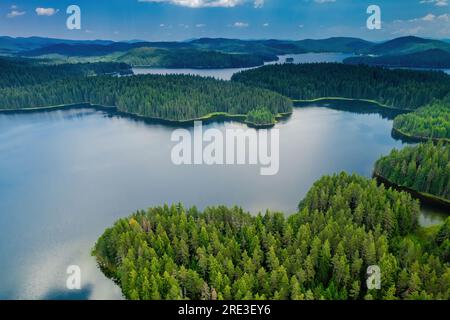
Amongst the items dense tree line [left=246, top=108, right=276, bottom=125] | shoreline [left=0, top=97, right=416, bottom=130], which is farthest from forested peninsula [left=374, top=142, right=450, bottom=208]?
dense tree line [left=246, top=108, right=276, bottom=125]

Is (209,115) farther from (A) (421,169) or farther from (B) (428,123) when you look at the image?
(A) (421,169)

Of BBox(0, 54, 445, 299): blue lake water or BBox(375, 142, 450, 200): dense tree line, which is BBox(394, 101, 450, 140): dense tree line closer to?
BBox(0, 54, 445, 299): blue lake water

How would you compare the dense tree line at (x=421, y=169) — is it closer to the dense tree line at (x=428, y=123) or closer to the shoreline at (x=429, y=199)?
the shoreline at (x=429, y=199)

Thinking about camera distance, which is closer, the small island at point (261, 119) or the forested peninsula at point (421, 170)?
the forested peninsula at point (421, 170)

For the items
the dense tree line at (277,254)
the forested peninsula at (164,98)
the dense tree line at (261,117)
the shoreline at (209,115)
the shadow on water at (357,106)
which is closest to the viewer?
the dense tree line at (277,254)

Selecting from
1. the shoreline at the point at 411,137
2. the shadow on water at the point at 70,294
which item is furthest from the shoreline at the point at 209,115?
the shadow on water at the point at 70,294

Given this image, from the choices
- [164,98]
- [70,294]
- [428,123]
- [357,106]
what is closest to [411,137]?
[428,123]
